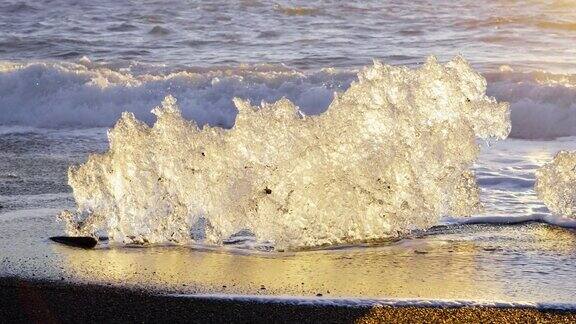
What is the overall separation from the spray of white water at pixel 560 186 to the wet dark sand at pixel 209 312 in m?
2.17

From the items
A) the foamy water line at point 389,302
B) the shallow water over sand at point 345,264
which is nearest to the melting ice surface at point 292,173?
the shallow water over sand at point 345,264

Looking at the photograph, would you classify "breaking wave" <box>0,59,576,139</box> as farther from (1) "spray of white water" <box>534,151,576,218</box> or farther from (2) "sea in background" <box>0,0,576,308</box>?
(1) "spray of white water" <box>534,151,576,218</box>

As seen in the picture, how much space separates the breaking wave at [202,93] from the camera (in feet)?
40.0

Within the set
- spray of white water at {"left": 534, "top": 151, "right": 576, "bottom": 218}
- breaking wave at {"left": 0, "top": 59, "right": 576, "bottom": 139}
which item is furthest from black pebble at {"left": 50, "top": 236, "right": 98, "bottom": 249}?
breaking wave at {"left": 0, "top": 59, "right": 576, "bottom": 139}

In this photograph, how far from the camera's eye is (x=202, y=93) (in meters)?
13.6

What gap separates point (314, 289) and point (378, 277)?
1.51ft

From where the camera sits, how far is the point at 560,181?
6.90 m

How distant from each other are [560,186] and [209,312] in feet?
10.5

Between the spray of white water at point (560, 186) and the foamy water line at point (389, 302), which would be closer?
the foamy water line at point (389, 302)

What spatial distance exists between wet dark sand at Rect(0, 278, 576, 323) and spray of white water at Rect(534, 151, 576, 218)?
85.4 inches

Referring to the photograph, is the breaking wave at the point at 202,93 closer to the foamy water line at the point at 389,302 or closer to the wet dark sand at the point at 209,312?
the foamy water line at the point at 389,302

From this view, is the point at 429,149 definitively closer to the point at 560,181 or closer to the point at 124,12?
the point at 560,181

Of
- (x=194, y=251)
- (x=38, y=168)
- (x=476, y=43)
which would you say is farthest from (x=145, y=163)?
(x=476, y=43)

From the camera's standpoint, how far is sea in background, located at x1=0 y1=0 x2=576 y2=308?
549 centimetres
